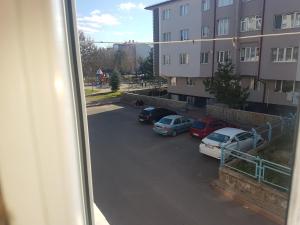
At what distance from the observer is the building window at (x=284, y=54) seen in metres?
9.15

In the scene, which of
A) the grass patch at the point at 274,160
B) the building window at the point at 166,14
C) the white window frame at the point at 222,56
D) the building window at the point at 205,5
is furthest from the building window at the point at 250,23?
the grass patch at the point at 274,160

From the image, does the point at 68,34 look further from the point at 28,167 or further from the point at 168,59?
the point at 168,59

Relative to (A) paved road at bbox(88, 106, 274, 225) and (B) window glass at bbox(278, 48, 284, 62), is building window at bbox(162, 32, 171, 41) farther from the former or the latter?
(A) paved road at bbox(88, 106, 274, 225)

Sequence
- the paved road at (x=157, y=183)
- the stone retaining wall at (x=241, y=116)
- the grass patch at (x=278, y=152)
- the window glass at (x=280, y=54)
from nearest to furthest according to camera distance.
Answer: the paved road at (x=157, y=183), the grass patch at (x=278, y=152), the stone retaining wall at (x=241, y=116), the window glass at (x=280, y=54)

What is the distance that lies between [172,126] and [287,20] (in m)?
5.37

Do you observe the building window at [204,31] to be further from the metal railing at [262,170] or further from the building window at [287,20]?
the metal railing at [262,170]

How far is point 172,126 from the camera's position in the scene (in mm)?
8359

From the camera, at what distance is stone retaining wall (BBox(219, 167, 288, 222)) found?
4059 millimetres

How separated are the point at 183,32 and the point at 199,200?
10.2 meters

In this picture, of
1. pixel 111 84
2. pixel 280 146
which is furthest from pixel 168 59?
pixel 280 146

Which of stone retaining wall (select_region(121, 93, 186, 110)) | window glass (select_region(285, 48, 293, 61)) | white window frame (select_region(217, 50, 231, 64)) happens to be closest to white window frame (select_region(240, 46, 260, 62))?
white window frame (select_region(217, 50, 231, 64))

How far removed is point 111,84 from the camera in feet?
61.4

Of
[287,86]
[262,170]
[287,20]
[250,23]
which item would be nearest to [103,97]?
[250,23]

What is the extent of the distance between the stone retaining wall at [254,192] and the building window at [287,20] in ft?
21.6
